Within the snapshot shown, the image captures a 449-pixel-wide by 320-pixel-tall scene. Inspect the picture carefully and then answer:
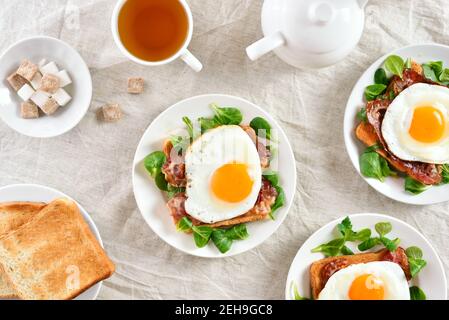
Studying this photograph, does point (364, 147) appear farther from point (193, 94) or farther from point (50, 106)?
point (50, 106)

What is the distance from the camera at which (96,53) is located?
201 cm

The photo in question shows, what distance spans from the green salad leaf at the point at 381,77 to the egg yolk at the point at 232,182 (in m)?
0.55

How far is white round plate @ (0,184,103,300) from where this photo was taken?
1.92m

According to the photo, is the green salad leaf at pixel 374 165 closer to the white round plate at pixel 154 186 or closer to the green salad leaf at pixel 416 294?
the white round plate at pixel 154 186

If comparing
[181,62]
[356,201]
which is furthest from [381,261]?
[181,62]

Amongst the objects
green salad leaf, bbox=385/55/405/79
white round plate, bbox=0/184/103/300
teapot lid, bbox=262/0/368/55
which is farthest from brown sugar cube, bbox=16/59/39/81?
green salad leaf, bbox=385/55/405/79

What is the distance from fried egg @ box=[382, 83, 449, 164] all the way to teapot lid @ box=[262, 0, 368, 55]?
0.35 m

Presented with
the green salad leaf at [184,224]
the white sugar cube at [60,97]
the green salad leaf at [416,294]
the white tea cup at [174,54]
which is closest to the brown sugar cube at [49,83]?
the white sugar cube at [60,97]

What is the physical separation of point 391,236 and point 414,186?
0.19 meters

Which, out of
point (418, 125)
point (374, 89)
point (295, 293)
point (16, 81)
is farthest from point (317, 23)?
point (16, 81)

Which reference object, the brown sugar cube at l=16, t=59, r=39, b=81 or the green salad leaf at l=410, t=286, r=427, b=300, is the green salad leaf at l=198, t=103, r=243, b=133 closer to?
the brown sugar cube at l=16, t=59, r=39, b=81

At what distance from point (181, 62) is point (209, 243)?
2.07 feet

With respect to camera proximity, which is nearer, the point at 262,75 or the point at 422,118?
the point at 422,118
